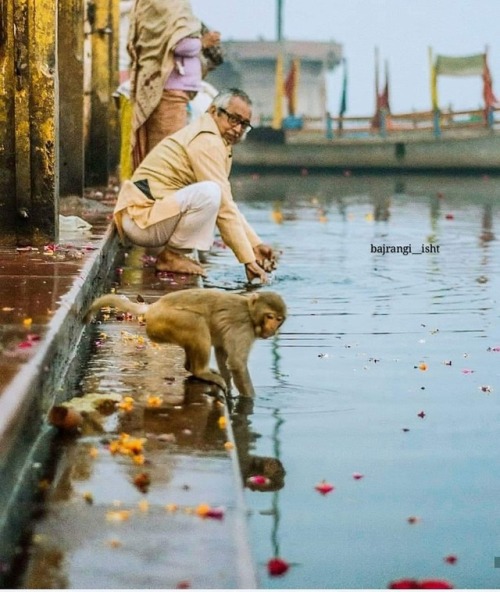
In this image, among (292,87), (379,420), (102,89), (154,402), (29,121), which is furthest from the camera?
(292,87)

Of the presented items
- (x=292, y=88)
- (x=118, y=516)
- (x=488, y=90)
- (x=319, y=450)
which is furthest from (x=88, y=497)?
(x=292, y=88)

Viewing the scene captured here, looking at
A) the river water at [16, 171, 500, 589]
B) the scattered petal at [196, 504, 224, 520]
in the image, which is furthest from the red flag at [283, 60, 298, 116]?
the scattered petal at [196, 504, 224, 520]

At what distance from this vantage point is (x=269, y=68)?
60.6 meters

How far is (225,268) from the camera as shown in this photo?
1083 cm

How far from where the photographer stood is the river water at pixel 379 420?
14.1 ft

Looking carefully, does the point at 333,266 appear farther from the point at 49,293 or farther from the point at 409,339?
the point at 49,293

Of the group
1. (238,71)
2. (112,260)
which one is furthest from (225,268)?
(238,71)

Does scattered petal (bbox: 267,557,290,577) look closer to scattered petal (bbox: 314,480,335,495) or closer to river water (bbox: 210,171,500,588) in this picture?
river water (bbox: 210,171,500,588)

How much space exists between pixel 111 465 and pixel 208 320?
55.4 inches

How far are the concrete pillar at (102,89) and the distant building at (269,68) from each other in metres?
39.6

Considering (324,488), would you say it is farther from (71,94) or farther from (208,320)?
(71,94)

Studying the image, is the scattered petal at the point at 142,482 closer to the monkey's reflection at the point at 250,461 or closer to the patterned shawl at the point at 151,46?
the monkey's reflection at the point at 250,461

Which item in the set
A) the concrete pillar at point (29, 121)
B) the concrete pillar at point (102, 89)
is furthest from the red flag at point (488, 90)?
the concrete pillar at point (29, 121)

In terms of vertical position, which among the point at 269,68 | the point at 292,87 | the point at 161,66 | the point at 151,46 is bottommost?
the point at 292,87
